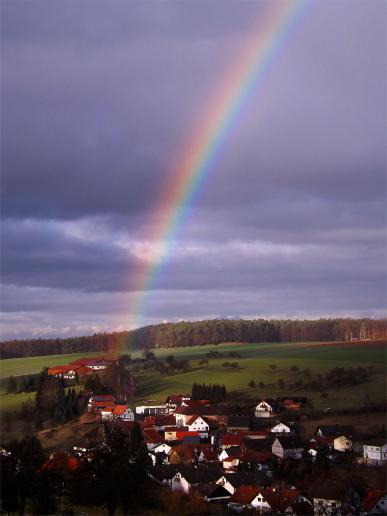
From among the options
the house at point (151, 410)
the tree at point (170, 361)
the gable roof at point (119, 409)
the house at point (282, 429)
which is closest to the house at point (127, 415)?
the gable roof at point (119, 409)

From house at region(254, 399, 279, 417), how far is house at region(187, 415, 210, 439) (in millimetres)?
5147

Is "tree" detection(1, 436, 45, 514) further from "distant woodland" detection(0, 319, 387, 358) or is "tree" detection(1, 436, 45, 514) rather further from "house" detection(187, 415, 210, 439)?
"distant woodland" detection(0, 319, 387, 358)

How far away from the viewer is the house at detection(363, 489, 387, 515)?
33188 mm

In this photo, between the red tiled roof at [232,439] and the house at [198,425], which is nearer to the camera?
the red tiled roof at [232,439]

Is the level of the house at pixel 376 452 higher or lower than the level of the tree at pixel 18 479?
lower

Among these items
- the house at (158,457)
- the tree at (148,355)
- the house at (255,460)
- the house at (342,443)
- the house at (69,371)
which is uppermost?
the tree at (148,355)

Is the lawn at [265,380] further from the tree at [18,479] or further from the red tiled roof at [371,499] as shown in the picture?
the tree at [18,479]

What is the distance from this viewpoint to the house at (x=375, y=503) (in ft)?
109

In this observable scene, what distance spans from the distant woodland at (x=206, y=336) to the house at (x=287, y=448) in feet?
187

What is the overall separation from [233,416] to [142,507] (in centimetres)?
3507

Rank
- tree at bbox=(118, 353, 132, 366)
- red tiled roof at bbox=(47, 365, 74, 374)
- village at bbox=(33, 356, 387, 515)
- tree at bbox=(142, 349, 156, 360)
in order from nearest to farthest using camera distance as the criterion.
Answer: village at bbox=(33, 356, 387, 515)
red tiled roof at bbox=(47, 365, 74, 374)
tree at bbox=(118, 353, 132, 366)
tree at bbox=(142, 349, 156, 360)

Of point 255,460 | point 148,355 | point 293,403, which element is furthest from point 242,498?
point 148,355

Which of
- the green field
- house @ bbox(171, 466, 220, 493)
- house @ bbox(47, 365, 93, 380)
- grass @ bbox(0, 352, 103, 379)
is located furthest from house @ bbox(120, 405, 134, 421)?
house @ bbox(171, 466, 220, 493)

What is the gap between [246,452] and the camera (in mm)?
48531
